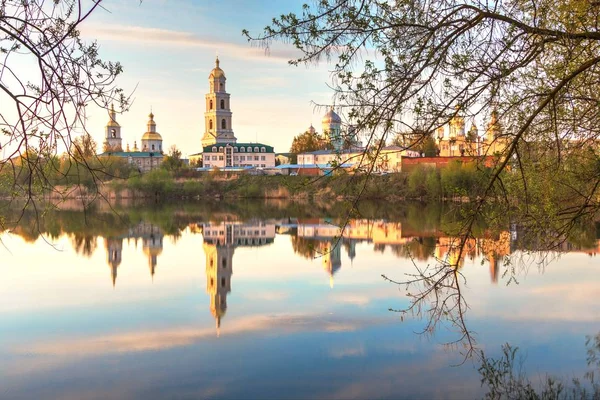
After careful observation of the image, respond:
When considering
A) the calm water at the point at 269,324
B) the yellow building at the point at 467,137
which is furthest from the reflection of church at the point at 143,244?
the yellow building at the point at 467,137

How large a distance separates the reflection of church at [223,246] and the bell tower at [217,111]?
51.3 metres

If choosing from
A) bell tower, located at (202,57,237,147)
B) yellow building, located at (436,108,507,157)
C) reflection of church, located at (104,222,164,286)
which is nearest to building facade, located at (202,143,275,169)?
bell tower, located at (202,57,237,147)

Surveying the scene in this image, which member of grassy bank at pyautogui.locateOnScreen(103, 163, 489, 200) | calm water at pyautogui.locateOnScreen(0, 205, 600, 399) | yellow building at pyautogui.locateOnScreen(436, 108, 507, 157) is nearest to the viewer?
yellow building at pyautogui.locateOnScreen(436, 108, 507, 157)

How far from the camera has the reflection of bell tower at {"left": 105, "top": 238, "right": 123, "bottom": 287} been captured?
14041mm

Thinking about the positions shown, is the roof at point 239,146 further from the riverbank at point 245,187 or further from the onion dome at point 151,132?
the onion dome at point 151,132

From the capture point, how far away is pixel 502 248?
690 centimetres

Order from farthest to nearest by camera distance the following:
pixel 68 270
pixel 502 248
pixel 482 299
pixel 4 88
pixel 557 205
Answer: pixel 68 270 → pixel 482 299 → pixel 502 248 → pixel 557 205 → pixel 4 88

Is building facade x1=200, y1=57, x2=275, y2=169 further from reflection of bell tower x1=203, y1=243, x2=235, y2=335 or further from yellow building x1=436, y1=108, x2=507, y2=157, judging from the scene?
yellow building x1=436, y1=108, x2=507, y2=157

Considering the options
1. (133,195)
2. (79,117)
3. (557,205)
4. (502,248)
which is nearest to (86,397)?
(79,117)

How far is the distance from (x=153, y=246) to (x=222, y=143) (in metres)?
52.6

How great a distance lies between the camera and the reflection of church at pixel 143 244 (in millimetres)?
14969

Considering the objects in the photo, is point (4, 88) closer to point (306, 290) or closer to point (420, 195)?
point (306, 290)

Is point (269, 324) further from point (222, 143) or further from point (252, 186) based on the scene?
point (222, 143)

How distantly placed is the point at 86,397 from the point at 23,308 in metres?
4.52
